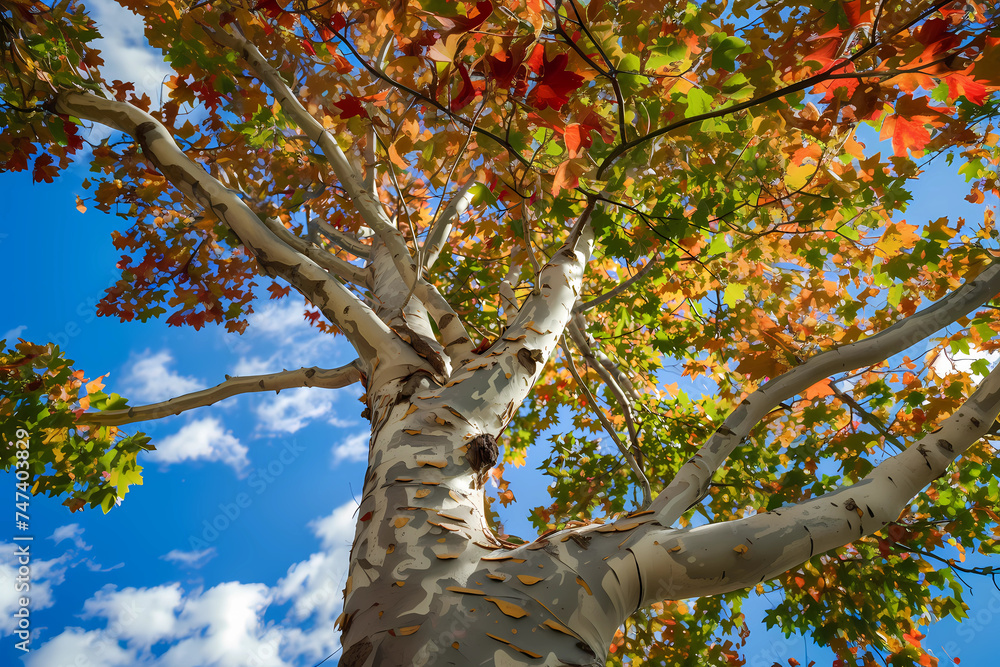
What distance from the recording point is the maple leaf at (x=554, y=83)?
1485 millimetres

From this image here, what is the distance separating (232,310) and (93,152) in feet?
5.59

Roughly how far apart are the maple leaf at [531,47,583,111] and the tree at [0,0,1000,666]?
0.01m

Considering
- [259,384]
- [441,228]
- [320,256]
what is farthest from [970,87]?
[259,384]

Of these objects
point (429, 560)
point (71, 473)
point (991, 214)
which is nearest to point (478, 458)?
point (429, 560)

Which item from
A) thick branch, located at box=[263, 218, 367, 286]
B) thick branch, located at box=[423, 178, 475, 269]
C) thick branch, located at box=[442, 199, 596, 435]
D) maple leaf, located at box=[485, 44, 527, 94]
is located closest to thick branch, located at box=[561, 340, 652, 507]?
thick branch, located at box=[442, 199, 596, 435]

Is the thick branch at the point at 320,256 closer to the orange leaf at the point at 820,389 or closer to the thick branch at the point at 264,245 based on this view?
the thick branch at the point at 264,245

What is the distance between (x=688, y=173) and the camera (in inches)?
110

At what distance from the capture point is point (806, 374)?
1.81m

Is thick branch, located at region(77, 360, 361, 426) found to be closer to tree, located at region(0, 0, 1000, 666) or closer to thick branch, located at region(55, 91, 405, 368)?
tree, located at region(0, 0, 1000, 666)

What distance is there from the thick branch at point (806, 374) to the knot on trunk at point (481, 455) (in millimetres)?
552

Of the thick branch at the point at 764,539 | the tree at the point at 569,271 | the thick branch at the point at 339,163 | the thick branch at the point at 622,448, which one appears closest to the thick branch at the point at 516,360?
the tree at the point at 569,271

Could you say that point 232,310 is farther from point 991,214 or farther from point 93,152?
point 991,214

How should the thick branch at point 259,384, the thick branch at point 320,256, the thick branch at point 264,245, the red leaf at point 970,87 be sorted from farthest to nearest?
the thick branch at point 320,256
the thick branch at point 259,384
the thick branch at point 264,245
the red leaf at point 970,87

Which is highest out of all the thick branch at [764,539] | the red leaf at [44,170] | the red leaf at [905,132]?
the red leaf at [44,170]
